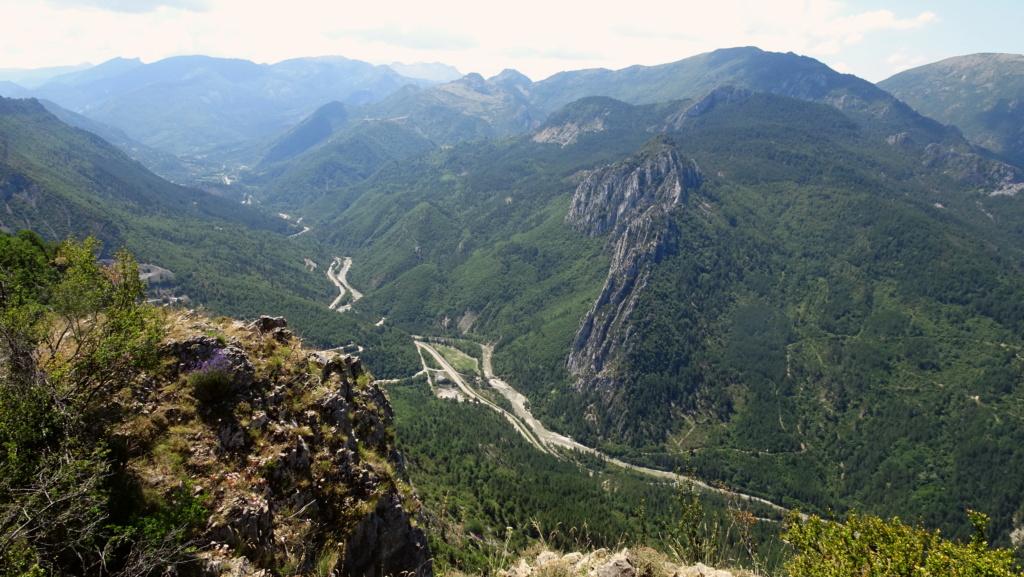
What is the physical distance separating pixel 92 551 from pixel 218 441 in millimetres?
7948

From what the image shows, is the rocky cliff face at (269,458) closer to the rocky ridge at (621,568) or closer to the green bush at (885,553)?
the rocky ridge at (621,568)

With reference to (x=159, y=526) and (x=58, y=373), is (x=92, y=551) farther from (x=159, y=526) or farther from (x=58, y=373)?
(x=58, y=373)

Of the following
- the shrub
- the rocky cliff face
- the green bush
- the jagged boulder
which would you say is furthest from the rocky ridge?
the shrub

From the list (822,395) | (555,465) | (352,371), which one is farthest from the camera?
(822,395)

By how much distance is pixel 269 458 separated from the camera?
23.8 meters

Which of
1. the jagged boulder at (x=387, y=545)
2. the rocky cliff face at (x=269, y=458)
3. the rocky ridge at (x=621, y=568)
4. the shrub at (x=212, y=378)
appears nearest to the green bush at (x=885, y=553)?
the rocky ridge at (x=621, y=568)

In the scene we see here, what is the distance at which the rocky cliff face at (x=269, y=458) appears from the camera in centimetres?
2030

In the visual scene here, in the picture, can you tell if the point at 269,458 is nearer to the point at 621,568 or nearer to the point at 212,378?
the point at 212,378

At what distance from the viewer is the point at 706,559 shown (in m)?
20.2

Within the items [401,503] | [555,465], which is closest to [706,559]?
[401,503]

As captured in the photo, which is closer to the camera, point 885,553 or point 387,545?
point 885,553

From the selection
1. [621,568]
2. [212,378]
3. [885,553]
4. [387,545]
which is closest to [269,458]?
[212,378]

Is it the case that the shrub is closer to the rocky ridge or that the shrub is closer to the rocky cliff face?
the rocky cliff face

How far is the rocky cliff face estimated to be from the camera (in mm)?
20297
